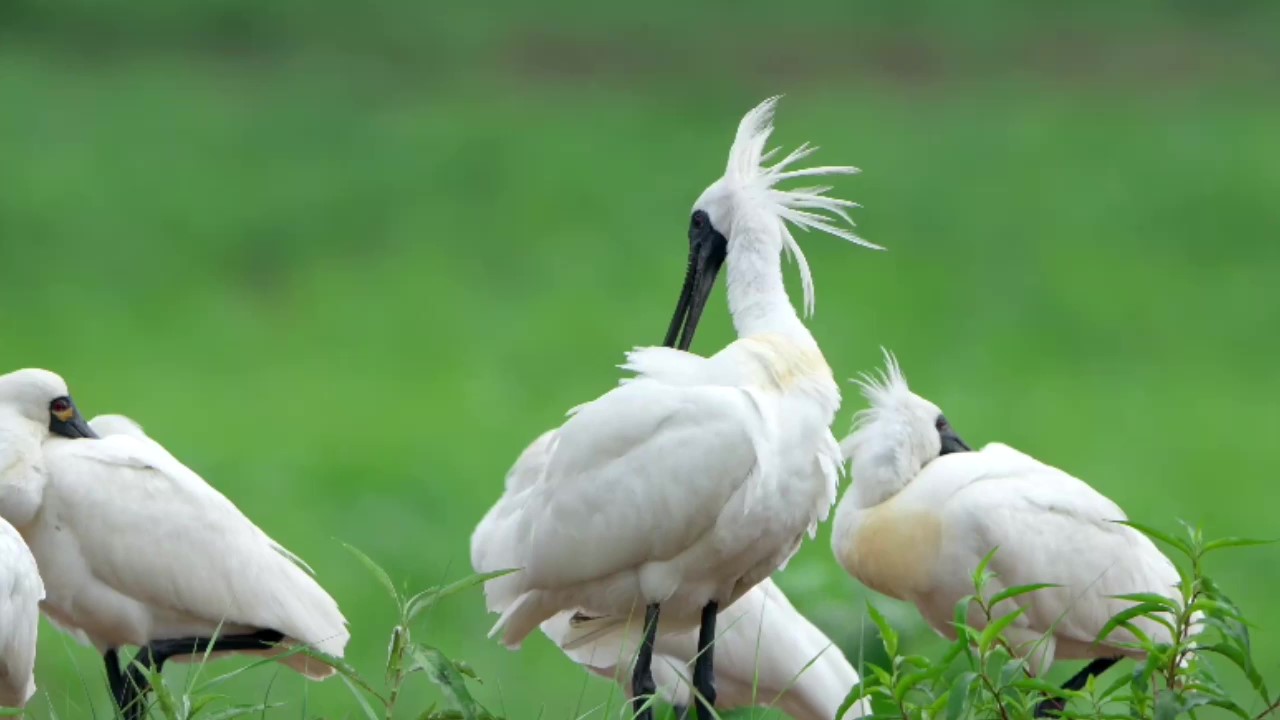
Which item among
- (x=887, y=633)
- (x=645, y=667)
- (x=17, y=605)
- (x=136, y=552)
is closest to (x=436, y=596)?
(x=887, y=633)

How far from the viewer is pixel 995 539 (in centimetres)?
682

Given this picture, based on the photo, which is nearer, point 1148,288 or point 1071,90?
point 1148,288

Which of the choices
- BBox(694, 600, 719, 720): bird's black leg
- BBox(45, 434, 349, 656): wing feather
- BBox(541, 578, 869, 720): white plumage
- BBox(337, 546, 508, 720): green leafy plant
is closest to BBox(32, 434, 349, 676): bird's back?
BBox(45, 434, 349, 656): wing feather

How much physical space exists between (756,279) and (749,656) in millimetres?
1105

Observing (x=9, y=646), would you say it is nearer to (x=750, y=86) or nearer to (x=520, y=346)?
(x=520, y=346)

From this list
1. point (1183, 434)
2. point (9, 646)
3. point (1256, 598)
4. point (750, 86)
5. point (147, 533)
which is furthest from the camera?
point (750, 86)

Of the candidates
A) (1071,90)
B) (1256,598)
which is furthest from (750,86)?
(1256,598)

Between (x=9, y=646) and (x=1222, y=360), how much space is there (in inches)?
471

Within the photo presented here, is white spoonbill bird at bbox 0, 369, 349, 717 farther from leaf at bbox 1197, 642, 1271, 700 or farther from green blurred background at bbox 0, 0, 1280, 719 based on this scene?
green blurred background at bbox 0, 0, 1280, 719

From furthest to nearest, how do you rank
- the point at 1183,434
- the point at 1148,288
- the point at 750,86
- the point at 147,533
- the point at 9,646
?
the point at 750,86 → the point at 1148,288 → the point at 1183,434 → the point at 147,533 → the point at 9,646

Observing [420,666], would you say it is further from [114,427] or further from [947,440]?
[947,440]

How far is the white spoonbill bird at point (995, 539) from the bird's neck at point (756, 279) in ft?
2.73

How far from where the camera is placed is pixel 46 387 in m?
6.68

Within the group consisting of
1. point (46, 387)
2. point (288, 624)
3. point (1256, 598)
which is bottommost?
point (1256, 598)
